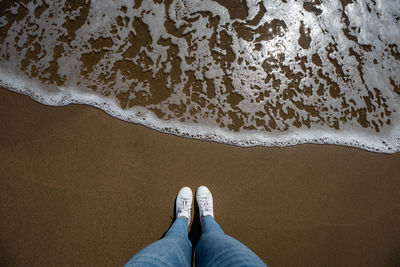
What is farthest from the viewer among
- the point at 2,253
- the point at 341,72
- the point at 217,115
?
the point at 341,72

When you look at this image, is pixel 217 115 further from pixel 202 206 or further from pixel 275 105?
pixel 202 206

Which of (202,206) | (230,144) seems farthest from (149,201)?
(230,144)

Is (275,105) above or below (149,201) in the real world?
above

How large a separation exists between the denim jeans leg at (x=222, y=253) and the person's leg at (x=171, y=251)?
0.10m

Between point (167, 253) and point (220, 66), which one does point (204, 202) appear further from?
point (220, 66)

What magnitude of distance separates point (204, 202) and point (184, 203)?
166 millimetres

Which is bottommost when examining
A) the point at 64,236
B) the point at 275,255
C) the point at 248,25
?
the point at 275,255

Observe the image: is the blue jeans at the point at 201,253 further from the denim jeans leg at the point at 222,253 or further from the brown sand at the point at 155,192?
the brown sand at the point at 155,192

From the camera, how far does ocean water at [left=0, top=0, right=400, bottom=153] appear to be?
198cm

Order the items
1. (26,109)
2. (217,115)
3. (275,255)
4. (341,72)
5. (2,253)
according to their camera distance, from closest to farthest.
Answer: (2,253) < (275,255) < (26,109) < (217,115) < (341,72)

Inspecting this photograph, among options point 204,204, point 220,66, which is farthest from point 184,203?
point 220,66

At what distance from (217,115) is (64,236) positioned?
5.34 ft

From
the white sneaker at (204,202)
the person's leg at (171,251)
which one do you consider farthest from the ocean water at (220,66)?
the person's leg at (171,251)

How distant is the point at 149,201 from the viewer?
1.72 m
